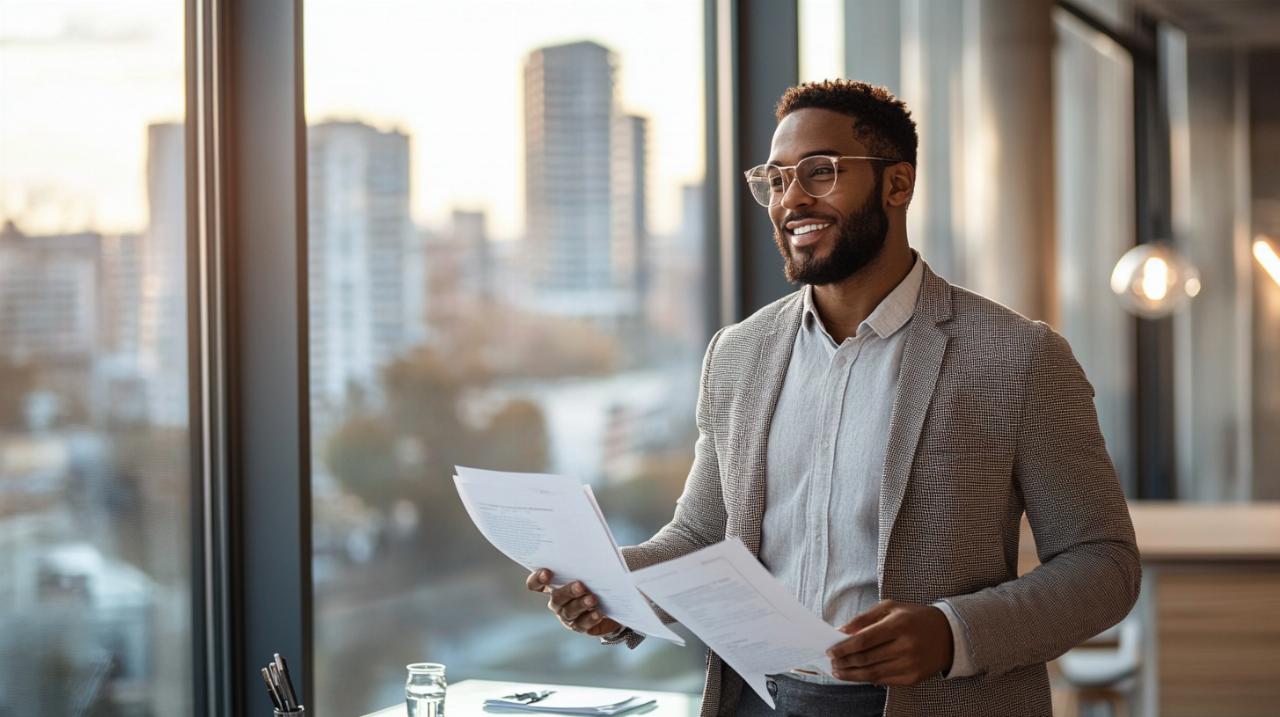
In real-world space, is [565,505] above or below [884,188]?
below

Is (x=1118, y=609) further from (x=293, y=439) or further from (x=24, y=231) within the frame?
(x=24, y=231)

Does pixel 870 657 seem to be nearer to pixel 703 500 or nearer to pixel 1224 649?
pixel 703 500

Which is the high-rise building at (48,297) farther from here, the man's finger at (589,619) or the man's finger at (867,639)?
the man's finger at (867,639)

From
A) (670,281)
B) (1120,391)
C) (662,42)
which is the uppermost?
(662,42)

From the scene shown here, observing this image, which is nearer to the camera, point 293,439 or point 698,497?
point 698,497

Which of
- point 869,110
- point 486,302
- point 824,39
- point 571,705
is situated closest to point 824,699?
point 571,705

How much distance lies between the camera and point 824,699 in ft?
5.49

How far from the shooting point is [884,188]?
1838 mm

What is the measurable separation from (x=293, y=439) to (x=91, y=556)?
0.36m

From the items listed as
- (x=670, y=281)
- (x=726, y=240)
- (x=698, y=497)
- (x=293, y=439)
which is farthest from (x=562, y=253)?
(x=698, y=497)

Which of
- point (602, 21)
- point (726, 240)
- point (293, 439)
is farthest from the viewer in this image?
point (602, 21)

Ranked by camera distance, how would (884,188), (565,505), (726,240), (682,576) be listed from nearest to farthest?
(682,576) → (565,505) → (884,188) → (726,240)

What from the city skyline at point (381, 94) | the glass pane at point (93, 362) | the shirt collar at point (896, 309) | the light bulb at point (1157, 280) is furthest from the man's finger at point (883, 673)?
the light bulb at point (1157, 280)

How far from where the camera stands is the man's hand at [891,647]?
4.72ft
